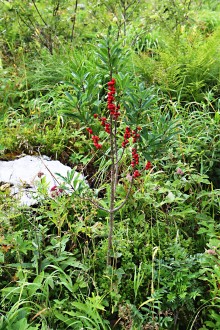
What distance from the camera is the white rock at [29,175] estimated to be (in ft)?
8.96

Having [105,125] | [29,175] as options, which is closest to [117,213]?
[29,175]

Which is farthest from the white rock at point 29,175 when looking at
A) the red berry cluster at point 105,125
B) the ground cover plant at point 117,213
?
the red berry cluster at point 105,125

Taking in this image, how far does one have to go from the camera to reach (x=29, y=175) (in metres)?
3.02

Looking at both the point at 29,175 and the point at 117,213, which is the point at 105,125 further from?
the point at 29,175

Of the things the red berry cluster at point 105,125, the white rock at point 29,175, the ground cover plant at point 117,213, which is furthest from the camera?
the white rock at point 29,175

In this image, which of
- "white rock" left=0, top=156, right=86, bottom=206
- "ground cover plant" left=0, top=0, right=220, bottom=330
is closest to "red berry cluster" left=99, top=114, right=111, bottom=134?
"ground cover plant" left=0, top=0, right=220, bottom=330

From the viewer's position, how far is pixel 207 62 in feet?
13.0

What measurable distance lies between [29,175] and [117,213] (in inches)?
30.4

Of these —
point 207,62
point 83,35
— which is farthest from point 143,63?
point 83,35

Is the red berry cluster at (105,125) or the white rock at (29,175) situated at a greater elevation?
the red berry cluster at (105,125)

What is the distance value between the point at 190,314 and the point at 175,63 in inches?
97.5

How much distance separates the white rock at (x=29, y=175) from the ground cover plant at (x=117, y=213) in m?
0.08

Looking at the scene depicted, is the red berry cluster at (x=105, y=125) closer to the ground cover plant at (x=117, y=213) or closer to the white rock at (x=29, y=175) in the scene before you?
the ground cover plant at (x=117, y=213)

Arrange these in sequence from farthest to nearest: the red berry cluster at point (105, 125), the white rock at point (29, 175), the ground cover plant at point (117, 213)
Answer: the white rock at point (29, 175)
the ground cover plant at point (117, 213)
the red berry cluster at point (105, 125)
